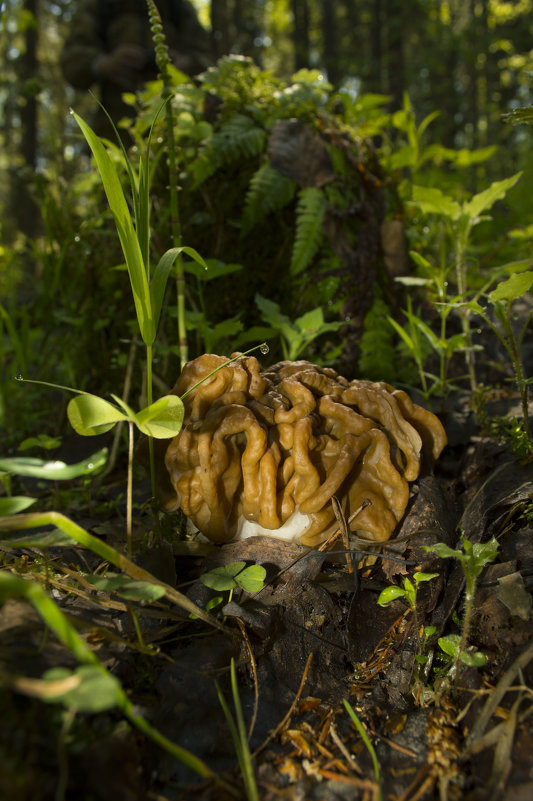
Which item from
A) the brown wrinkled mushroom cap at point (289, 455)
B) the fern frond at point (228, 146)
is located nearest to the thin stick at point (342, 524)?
the brown wrinkled mushroom cap at point (289, 455)

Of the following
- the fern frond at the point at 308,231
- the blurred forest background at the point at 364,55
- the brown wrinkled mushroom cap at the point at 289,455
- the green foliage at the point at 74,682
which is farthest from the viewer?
the blurred forest background at the point at 364,55

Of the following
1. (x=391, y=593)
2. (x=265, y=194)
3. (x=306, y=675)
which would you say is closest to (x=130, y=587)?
(x=306, y=675)

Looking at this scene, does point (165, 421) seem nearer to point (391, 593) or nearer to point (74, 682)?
point (74, 682)

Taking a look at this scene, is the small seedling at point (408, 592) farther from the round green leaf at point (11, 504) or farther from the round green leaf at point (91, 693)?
the round green leaf at point (11, 504)

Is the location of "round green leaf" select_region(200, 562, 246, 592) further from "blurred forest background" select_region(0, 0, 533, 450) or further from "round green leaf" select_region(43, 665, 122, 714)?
"blurred forest background" select_region(0, 0, 533, 450)

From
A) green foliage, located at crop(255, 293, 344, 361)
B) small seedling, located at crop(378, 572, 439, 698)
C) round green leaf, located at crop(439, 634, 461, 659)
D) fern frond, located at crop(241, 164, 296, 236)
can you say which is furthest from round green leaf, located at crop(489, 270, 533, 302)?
fern frond, located at crop(241, 164, 296, 236)

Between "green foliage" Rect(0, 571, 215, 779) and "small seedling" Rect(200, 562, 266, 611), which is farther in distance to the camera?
"small seedling" Rect(200, 562, 266, 611)
